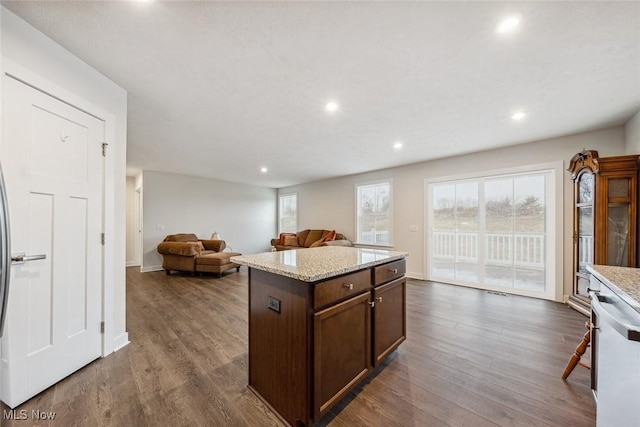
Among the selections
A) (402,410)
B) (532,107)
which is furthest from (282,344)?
(532,107)

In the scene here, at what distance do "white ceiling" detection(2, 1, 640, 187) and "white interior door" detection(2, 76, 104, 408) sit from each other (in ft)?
1.92

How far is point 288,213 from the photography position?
831 centimetres

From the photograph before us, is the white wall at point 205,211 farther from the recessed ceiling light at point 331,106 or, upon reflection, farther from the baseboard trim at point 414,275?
the recessed ceiling light at point 331,106

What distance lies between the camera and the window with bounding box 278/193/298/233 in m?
7.98

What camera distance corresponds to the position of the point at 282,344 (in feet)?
4.75

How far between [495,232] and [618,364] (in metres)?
3.59

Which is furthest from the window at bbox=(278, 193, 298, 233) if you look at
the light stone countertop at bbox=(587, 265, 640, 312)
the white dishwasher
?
the white dishwasher

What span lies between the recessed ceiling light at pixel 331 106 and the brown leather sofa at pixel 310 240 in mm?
3611

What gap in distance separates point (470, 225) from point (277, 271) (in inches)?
167

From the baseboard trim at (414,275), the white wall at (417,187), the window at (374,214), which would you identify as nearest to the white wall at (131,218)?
the white wall at (417,187)

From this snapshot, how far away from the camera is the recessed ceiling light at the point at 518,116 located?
8.93 feet

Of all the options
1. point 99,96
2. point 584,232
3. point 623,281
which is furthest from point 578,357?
point 99,96

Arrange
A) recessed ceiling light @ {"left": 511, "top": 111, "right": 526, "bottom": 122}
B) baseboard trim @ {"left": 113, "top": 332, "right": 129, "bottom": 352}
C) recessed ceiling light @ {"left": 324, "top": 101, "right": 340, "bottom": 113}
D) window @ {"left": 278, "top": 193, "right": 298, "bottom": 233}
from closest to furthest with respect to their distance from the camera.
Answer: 1. baseboard trim @ {"left": 113, "top": 332, "right": 129, "bottom": 352}
2. recessed ceiling light @ {"left": 324, "top": 101, "right": 340, "bottom": 113}
3. recessed ceiling light @ {"left": 511, "top": 111, "right": 526, "bottom": 122}
4. window @ {"left": 278, "top": 193, "right": 298, "bottom": 233}

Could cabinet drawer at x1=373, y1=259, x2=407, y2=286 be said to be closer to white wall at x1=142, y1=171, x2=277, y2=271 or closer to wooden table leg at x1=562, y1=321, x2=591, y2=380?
wooden table leg at x1=562, y1=321, x2=591, y2=380
